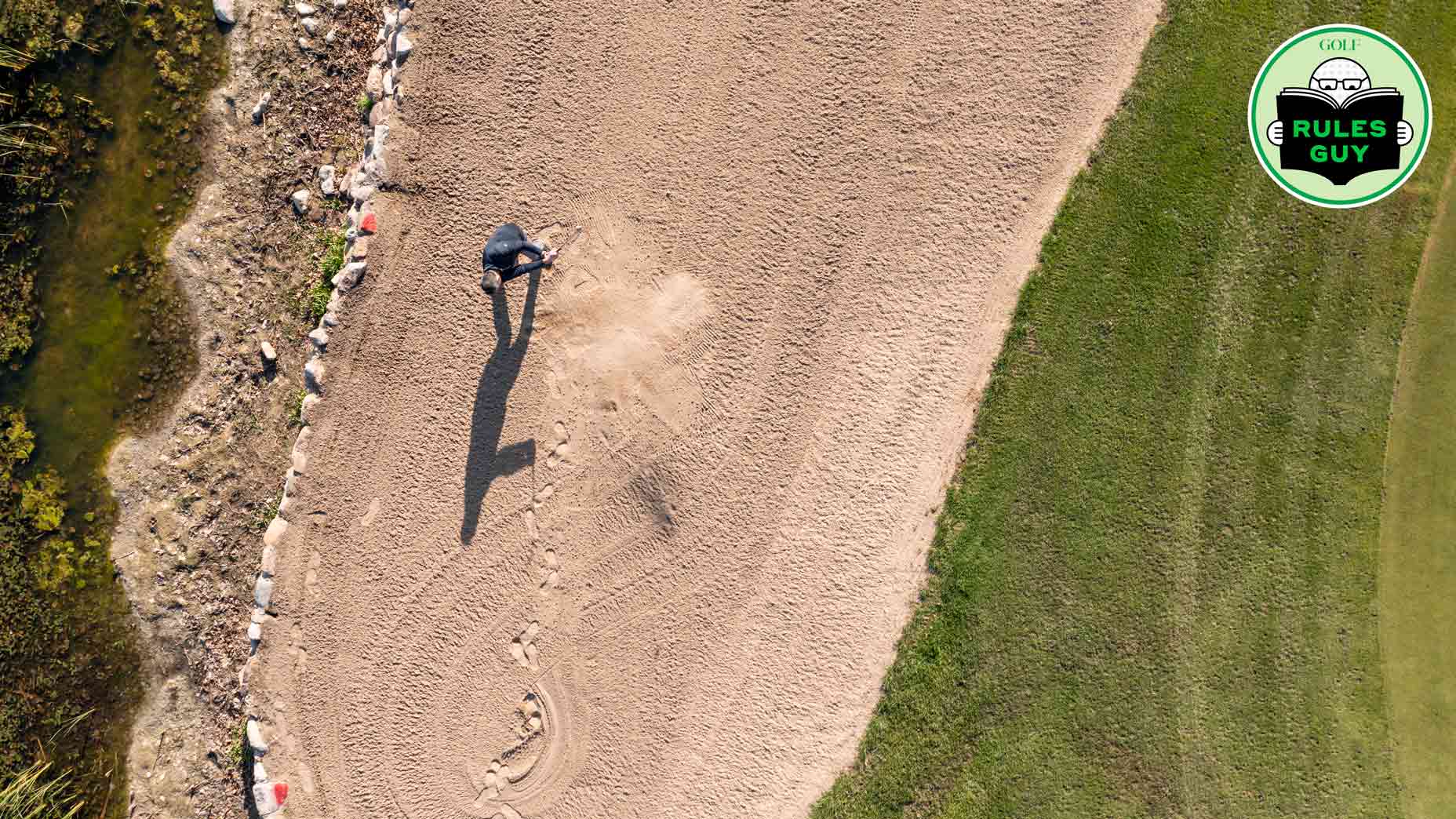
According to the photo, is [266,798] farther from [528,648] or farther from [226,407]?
[226,407]

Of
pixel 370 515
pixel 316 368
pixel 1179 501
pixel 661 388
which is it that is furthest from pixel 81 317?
pixel 1179 501

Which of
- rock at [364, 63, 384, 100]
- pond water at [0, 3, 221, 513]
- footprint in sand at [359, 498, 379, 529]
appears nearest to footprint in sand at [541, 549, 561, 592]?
footprint in sand at [359, 498, 379, 529]

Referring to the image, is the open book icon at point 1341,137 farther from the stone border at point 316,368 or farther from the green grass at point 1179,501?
the stone border at point 316,368

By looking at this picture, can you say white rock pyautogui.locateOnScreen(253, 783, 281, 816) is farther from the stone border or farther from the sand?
the sand

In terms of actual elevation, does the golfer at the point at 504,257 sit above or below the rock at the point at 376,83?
below

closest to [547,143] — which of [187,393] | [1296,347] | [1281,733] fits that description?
[187,393]

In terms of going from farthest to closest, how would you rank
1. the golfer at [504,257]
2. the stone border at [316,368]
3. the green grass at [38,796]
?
the green grass at [38,796], the stone border at [316,368], the golfer at [504,257]

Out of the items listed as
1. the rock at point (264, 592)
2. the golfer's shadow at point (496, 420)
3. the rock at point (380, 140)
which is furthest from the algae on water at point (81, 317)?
the golfer's shadow at point (496, 420)
